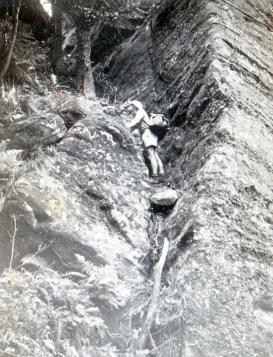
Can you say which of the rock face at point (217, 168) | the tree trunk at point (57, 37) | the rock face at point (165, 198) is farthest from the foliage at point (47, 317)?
the tree trunk at point (57, 37)

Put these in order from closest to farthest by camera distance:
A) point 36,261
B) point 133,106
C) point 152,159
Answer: point 36,261 → point 152,159 → point 133,106

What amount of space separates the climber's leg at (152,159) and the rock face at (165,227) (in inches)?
6.5

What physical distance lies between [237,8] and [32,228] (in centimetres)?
615

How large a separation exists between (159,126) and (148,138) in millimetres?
298

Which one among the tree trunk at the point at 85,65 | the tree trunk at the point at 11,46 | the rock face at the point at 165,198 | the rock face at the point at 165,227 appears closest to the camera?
the rock face at the point at 165,227

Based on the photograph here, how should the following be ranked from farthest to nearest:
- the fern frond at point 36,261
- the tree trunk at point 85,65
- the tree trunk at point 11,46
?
the tree trunk at point 85,65, the tree trunk at point 11,46, the fern frond at point 36,261

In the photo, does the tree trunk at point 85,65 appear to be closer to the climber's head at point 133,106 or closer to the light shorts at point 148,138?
the climber's head at point 133,106

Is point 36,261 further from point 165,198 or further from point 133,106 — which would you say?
point 133,106

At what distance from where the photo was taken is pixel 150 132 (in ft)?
24.1

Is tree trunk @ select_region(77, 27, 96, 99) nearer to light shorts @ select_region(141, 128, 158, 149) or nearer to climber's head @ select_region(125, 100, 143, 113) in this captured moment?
climber's head @ select_region(125, 100, 143, 113)

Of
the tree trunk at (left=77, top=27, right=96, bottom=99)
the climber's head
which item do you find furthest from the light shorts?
the tree trunk at (left=77, top=27, right=96, bottom=99)

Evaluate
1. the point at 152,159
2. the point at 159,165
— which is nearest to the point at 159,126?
the point at 152,159

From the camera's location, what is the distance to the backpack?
7.32m

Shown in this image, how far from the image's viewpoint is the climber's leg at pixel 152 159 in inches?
264
